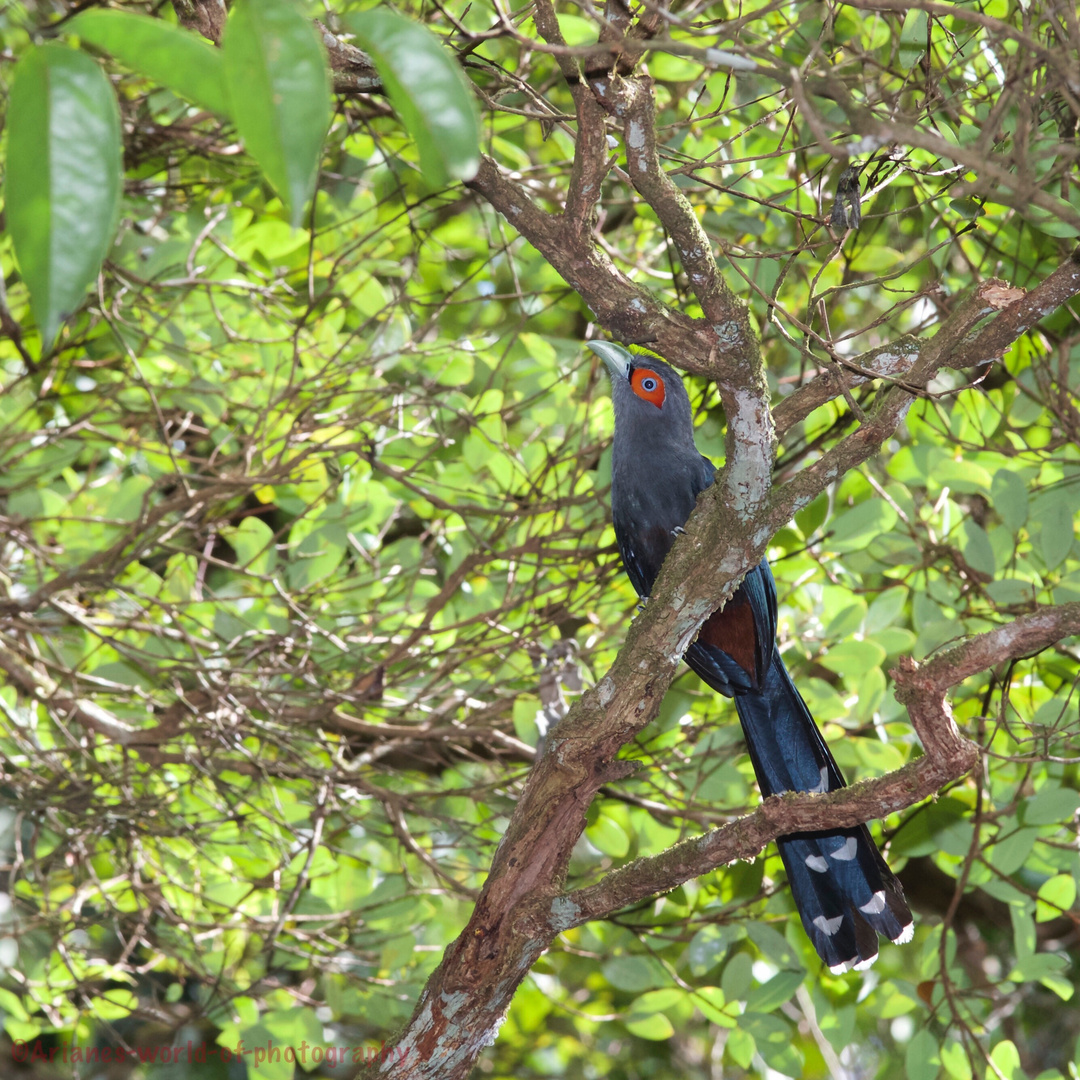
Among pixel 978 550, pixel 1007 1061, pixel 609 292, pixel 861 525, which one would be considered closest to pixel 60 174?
pixel 609 292

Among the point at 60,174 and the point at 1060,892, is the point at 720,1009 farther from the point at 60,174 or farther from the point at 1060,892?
the point at 60,174

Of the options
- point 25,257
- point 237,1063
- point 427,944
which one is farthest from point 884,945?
point 25,257

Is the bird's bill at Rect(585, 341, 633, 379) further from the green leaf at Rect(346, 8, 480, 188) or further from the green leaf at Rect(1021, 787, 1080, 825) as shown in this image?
the green leaf at Rect(346, 8, 480, 188)

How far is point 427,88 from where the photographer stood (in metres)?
0.95

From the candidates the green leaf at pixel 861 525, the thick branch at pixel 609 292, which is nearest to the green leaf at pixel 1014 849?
the green leaf at pixel 861 525

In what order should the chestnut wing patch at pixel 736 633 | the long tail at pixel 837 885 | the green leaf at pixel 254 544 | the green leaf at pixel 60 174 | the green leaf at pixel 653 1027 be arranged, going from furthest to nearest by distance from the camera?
the green leaf at pixel 254 544 < the green leaf at pixel 653 1027 < the chestnut wing patch at pixel 736 633 < the long tail at pixel 837 885 < the green leaf at pixel 60 174

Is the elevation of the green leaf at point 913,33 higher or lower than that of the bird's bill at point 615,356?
higher

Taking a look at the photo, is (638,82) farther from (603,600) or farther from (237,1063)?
(237,1063)

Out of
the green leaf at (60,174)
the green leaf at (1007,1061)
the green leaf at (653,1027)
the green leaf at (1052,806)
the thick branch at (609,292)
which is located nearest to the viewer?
the green leaf at (60,174)

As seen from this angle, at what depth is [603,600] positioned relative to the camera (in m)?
4.46

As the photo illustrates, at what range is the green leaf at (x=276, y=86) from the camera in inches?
35.6

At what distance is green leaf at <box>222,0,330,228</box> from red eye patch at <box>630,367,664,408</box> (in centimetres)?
249

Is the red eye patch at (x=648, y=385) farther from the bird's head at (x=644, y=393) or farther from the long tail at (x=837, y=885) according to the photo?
the long tail at (x=837, y=885)

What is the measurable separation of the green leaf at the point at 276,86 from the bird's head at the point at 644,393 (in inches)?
95.4
